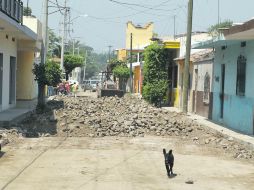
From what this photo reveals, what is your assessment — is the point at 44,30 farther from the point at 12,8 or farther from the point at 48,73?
the point at 12,8

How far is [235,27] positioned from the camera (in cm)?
1639

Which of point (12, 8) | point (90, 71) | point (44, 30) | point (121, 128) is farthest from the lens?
point (90, 71)

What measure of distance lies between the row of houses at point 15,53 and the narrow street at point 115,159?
3.79 m

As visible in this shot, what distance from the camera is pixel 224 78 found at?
2216 centimetres

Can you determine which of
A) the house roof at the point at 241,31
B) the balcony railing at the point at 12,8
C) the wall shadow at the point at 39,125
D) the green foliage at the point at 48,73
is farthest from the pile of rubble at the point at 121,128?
the green foliage at the point at 48,73

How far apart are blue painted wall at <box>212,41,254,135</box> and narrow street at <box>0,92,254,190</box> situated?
4.56ft

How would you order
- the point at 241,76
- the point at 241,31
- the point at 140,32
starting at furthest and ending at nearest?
the point at 140,32 < the point at 241,76 < the point at 241,31

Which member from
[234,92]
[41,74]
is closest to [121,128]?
[234,92]

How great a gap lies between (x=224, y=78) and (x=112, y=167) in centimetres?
1181

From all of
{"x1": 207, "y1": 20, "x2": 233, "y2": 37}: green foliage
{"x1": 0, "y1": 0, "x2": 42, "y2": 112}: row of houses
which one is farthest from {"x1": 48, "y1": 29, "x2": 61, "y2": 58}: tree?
{"x1": 0, "y1": 0, "x2": 42, "y2": 112}: row of houses

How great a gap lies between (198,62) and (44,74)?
8.24 m

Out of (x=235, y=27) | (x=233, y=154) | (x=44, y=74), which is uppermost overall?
(x=235, y=27)

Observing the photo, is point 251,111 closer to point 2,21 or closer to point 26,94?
point 2,21

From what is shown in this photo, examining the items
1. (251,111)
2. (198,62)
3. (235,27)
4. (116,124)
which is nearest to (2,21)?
(116,124)
